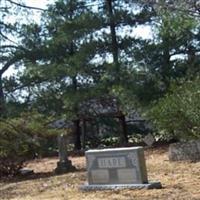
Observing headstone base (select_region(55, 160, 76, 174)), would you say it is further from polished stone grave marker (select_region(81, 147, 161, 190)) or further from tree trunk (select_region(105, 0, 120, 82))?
tree trunk (select_region(105, 0, 120, 82))

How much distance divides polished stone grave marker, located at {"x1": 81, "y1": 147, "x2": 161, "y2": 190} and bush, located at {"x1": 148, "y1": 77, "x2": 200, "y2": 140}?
3.83m

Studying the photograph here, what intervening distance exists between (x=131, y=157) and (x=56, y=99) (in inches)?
438

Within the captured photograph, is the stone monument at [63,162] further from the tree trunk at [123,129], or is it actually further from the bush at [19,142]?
the tree trunk at [123,129]

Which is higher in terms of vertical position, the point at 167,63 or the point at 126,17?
the point at 126,17

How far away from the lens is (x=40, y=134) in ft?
42.5

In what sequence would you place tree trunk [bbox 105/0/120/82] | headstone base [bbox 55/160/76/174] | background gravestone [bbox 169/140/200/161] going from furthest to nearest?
1. tree trunk [bbox 105/0/120/82]
2. headstone base [bbox 55/160/76/174]
3. background gravestone [bbox 169/140/200/161]

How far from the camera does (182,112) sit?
12234 mm

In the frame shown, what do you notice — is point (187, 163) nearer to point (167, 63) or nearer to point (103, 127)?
point (167, 63)

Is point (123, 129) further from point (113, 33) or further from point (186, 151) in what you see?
point (186, 151)

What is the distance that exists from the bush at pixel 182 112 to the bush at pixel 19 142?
2.62 metres

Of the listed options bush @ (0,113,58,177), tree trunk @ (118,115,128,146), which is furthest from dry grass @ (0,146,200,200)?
tree trunk @ (118,115,128,146)

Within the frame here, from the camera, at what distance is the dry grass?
7.90 metres

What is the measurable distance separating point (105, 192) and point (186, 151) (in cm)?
361

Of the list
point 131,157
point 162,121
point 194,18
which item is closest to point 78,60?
point 194,18
